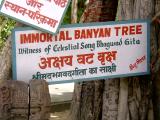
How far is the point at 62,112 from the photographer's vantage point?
7.24m

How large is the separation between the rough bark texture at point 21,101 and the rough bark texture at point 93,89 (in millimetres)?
1338

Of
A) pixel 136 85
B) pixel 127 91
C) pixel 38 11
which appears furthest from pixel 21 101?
pixel 136 85

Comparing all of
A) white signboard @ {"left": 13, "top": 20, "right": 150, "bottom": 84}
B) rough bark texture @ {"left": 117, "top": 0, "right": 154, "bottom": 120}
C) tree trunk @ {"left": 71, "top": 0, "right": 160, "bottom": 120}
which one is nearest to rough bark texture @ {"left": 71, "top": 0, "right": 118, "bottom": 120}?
tree trunk @ {"left": 71, "top": 0, "right": 160, "bottom": 120}

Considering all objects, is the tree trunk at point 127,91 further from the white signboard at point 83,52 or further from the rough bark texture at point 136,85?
the white signboard at point 83,52

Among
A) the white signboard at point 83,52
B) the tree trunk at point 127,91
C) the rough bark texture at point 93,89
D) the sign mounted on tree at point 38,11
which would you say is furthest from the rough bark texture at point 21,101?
the rough bark texture at point 93,89

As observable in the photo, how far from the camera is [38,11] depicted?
10.6 ft

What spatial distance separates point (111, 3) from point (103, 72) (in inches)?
39.2

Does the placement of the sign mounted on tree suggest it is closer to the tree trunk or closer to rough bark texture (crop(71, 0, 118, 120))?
the tree trunk

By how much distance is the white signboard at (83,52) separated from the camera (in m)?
3.27

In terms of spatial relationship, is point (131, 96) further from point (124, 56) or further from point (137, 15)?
point (137, 15)

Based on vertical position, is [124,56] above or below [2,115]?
above

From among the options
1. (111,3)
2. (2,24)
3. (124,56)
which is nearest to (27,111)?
(124,56)

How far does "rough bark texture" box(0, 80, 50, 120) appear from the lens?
9.68ft

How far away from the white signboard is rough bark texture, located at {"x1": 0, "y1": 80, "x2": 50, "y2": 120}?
24cm
